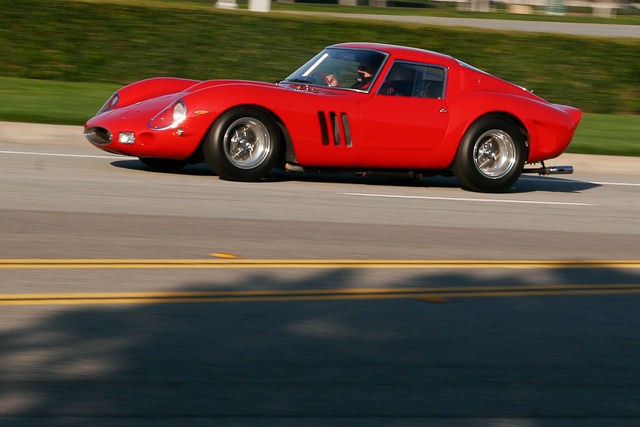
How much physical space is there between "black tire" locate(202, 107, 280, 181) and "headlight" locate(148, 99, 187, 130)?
1.02 feet

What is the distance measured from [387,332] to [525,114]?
6031 millimetres

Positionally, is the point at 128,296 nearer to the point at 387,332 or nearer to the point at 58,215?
the point at 387,332

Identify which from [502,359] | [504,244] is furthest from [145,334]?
[504,244]

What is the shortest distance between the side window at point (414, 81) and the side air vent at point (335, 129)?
21.3 inches

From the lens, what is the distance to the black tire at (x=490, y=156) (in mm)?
10125

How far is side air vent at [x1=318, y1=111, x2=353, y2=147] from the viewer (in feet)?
31.3

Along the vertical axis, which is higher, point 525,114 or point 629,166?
point 525,114

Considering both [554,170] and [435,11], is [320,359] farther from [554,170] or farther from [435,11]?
[435,11]

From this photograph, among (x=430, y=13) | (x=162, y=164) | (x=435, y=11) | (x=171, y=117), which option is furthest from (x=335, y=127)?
(x=435, y=11)

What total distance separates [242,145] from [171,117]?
735 millimetres

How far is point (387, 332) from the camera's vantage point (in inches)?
191

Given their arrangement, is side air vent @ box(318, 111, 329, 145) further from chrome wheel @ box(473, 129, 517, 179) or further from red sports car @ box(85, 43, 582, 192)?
chrome wheel @ box(473, 129, 517, 179)

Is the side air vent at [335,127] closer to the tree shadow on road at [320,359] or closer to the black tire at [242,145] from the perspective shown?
the black tire at [242,145]

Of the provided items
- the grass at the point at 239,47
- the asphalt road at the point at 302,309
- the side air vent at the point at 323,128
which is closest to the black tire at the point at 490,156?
the asphalt road at the point at 302,309
